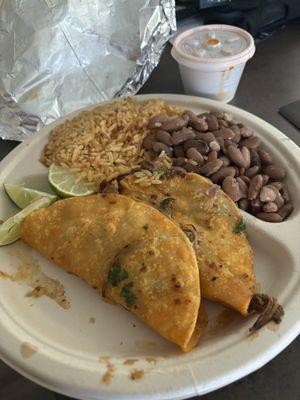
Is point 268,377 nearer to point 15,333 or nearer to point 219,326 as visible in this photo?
point 219,326

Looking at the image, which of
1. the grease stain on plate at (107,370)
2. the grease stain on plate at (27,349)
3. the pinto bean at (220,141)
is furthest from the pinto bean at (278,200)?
the grease stain on plate at (27,349)

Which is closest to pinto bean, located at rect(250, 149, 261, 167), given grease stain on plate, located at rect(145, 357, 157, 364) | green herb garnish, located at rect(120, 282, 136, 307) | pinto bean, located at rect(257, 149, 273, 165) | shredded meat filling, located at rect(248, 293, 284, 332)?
pinto bean, located at rect(257, 149, 273, 165)

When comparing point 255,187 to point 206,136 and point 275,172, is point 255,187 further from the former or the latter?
point 206,136

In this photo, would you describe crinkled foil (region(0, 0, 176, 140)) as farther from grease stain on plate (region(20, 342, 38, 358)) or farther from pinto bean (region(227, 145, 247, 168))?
grease stain on plate (region(20, 342, 38, 358))

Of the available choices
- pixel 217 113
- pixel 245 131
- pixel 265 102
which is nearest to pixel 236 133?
pixel 245 131

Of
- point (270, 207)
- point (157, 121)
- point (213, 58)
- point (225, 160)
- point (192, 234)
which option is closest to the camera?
point (192, 234)
